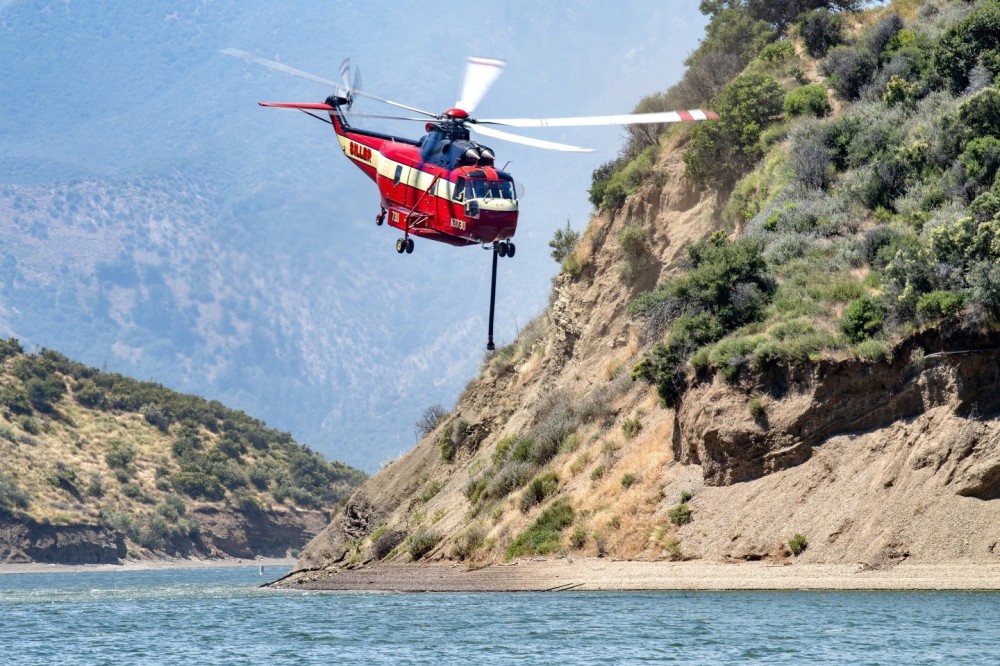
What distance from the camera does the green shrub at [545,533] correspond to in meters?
51.1

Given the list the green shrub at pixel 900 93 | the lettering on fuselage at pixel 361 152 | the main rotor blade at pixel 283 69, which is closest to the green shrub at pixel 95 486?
the lettering on fuselage at pixel 361 152

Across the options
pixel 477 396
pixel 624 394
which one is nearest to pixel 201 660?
pixel 624 394

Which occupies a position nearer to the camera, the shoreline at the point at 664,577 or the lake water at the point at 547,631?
the lake water at the point at 547,631

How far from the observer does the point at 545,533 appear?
169ft

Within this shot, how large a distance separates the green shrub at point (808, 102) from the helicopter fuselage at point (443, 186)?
1544 centimetres

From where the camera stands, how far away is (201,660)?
3528 cm

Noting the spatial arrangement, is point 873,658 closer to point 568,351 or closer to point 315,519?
point 568,351

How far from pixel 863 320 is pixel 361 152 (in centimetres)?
1964

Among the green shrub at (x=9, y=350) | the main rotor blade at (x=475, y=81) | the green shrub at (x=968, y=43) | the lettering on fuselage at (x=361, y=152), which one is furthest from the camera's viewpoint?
the green shrub at (x=9, y=350)

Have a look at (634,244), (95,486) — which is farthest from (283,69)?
(95,486)

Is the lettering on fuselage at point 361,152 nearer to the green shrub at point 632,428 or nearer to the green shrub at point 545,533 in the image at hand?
the green shrub at point 632,428

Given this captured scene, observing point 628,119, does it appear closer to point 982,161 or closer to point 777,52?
point 982,161

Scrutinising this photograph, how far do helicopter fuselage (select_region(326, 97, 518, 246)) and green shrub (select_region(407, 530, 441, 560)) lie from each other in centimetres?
1173

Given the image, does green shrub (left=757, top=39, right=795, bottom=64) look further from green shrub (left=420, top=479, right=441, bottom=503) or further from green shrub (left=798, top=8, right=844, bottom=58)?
green shrub (left=420, top=479, right=441, bottom=503)
